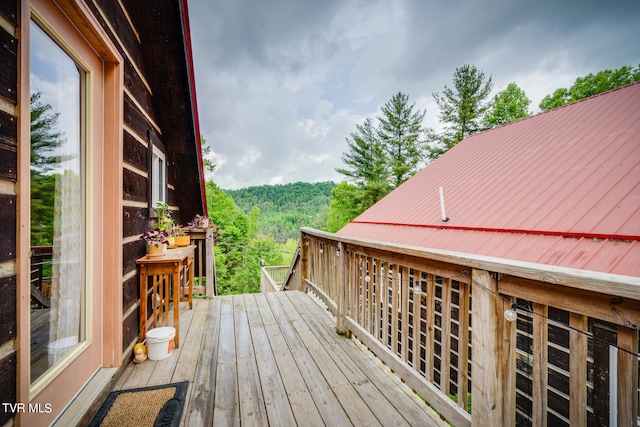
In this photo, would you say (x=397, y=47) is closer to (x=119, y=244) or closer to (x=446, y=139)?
(x=446, y=139)

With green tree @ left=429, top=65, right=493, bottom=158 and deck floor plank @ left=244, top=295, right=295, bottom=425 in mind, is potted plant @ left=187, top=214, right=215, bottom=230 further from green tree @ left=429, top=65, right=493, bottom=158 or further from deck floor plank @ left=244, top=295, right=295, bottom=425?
green tree @ left=429, top=65, right=493, bottom=158

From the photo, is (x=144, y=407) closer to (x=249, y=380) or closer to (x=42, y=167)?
(x=249, y=380)

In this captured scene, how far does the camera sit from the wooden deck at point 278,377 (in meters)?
1.67

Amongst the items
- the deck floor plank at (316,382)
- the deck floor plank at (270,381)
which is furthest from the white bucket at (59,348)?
the deck floor plank at (316,382)

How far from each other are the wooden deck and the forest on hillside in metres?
38.7

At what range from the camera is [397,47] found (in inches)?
638

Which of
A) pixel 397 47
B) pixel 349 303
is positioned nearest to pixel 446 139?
pixel 397 47

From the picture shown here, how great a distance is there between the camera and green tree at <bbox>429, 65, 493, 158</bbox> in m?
16.7

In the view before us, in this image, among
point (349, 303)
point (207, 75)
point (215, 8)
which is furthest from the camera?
point (207, 75)

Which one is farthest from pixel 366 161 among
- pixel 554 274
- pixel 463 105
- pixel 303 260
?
pixel 554 274

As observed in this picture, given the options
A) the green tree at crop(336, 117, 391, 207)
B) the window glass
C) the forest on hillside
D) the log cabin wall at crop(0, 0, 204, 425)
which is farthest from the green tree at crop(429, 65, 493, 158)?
the forest on hillside

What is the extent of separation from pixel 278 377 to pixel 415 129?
1906 cm

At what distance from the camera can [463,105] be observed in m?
16.8

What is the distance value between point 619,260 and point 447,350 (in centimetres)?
274
